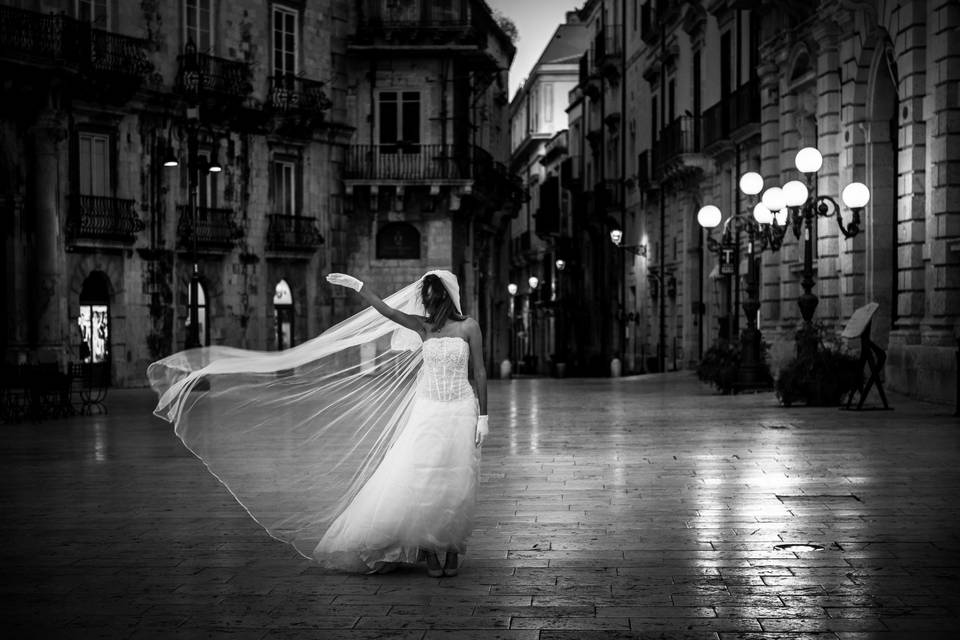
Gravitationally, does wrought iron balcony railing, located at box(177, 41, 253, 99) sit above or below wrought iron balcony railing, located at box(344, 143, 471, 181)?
above

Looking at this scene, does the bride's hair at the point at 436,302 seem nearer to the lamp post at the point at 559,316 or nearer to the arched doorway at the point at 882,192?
the arched doorway at the point at 882,192

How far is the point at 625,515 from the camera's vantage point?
389 inches

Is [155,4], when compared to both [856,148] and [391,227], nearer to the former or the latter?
[391,227]

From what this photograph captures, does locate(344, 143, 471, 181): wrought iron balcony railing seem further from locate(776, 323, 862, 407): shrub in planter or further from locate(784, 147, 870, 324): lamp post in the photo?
locate(776, 323, 862, 407): shrub in planter

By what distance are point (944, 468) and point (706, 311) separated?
28350mm

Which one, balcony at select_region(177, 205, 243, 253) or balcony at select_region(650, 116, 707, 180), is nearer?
balcony at select_region(177, 205, 243, 253)

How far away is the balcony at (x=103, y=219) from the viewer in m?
34.1

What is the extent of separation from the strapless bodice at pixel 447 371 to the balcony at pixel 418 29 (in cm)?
3785

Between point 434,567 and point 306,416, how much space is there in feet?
7.07

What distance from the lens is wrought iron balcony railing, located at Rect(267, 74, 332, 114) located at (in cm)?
4100

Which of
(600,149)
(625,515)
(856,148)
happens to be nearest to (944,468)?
(625,515)

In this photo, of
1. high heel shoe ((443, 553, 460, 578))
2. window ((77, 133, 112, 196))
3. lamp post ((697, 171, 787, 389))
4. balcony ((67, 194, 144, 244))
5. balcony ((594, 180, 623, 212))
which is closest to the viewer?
high heel shoe ((443, 553, 460, 578))

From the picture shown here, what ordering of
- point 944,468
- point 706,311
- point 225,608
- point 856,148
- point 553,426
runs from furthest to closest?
point 706,311 < point 856,148 < point 553,426 < point 944,468 < point 225,608

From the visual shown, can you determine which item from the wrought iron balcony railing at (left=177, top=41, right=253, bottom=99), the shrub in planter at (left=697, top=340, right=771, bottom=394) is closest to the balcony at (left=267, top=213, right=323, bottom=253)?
the wrought iron balcony railing at (left=177, top=41, right=253, bottom=99)
